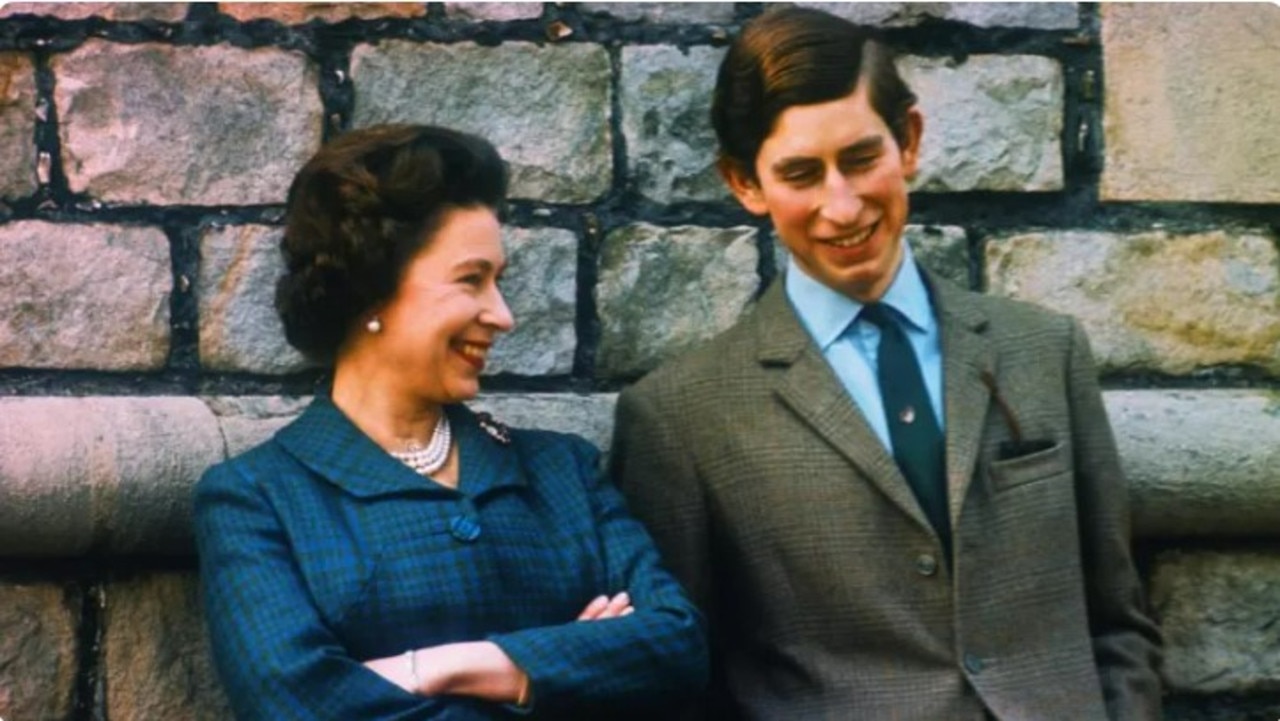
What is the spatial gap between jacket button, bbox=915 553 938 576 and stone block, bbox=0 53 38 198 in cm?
153

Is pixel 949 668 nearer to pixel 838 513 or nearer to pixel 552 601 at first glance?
pixel 838 513

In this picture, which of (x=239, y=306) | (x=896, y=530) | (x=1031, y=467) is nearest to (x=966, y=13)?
(x=1031, y=467)

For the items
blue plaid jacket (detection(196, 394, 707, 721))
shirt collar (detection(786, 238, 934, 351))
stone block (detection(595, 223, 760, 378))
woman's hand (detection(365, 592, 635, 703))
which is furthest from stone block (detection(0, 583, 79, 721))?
shirt collar (detection(786, 238, 934, 351))

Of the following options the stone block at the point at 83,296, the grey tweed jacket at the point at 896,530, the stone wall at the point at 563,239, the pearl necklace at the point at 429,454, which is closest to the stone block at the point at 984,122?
the stone wall at the point at 563,239

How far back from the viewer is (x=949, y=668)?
3084mm

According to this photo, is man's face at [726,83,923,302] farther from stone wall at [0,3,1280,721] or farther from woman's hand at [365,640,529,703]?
woman's hand at [365,640,529,703]

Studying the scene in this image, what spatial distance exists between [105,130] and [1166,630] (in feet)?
6.32

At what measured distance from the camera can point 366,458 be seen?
9.82 feet

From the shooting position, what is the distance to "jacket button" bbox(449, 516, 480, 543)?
294 centimetres

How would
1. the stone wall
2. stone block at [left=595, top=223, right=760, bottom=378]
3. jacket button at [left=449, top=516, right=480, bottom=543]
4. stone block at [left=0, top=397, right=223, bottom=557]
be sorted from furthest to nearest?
1. stone block at [left=595, top=223, right=760, bottom=378]
2. the stone wall
3. stone block at [left=0, top=397, right=223, bottom=557]
4. jacket button at [left=449, top=516, right=480, bottom=543]

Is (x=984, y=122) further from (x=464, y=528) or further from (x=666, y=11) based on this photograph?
(x=464, y=528)

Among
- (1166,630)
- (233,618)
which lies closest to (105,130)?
(233,618)

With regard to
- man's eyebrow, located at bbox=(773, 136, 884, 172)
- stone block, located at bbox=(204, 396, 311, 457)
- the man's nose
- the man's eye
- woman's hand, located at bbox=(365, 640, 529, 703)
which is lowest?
woman's hand, located at bbox=(365, 640, 529, 703)

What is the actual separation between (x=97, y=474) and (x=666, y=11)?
1.19 m
